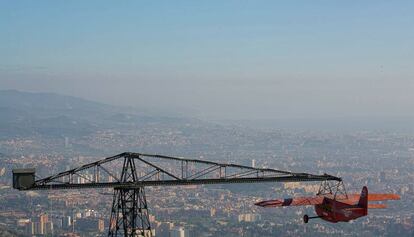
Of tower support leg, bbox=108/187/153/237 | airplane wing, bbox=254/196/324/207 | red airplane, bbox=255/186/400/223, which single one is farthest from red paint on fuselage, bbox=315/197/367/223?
tower support leg, bbox=108/187/153/237

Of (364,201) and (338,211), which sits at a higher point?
(364,201)

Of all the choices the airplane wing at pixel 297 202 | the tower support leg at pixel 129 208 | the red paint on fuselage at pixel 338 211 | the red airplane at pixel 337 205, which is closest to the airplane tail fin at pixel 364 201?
the red airplane at pixel 337 205

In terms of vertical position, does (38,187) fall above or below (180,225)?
above

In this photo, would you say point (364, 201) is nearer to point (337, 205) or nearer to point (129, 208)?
point (337, 205)

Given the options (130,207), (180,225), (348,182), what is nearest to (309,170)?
(348,182)

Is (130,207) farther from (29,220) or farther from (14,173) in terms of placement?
(29,220)

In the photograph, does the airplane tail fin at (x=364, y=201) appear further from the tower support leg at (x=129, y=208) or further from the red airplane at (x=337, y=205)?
the tower support leg at (x=129, y=208)

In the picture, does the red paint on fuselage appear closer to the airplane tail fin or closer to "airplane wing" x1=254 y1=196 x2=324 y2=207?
the airplane tail fin

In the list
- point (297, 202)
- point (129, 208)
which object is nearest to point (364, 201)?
point (297, 202)

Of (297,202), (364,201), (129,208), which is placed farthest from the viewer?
(297,202)

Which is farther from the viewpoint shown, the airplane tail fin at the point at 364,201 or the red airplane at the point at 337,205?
the red airplane at the point at 337,205

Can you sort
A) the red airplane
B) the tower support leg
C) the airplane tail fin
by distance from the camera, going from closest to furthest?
the airplane tail fin → the red airplane → the tower support leg
